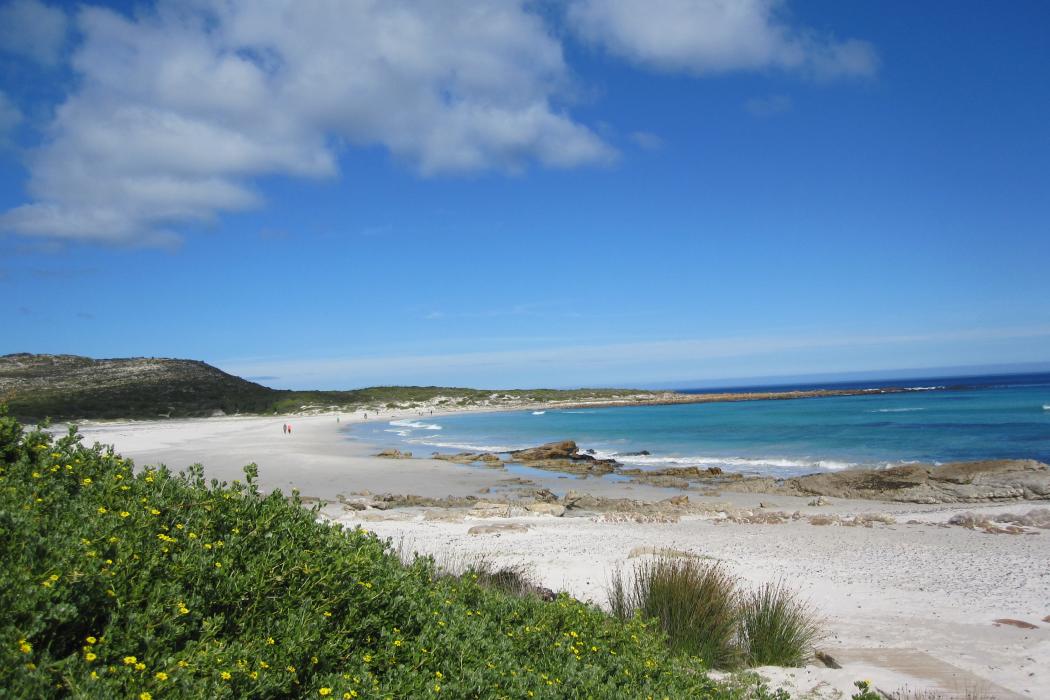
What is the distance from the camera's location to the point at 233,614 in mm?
3129

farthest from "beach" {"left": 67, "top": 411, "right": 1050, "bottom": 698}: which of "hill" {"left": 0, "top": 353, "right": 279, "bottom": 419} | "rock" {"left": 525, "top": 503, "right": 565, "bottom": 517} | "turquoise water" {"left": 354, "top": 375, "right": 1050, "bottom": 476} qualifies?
"hill" {"left": 0, "top": 353, "right": 279, "bottom": 419}

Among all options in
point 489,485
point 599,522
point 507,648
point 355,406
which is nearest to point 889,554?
point 599,522

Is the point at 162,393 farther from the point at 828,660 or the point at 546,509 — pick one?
the point at 828,660

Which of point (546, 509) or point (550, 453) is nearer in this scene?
point (546, 509)

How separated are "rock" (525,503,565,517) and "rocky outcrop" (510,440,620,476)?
35.3 ft

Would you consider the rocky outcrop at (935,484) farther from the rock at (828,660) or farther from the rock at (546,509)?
the rock at (828,660)

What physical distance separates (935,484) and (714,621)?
1826cm

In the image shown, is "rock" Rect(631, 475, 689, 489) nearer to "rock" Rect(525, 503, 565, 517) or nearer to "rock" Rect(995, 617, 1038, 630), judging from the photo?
"rock" Rect(525, 503, 565, 517)

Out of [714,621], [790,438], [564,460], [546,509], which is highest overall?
[714,621]

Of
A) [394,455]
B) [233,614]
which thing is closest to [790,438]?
[394,455]

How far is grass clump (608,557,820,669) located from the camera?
5.91 meters

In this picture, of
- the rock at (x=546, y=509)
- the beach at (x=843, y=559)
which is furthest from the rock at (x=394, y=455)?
the rock at (x=546, y=509)

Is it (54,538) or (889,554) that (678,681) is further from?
(889,554)

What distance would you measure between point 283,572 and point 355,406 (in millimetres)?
93881
